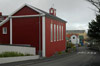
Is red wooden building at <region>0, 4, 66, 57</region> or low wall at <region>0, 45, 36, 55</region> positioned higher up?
red wooden building at <region>0, 4, 66, 57</region>

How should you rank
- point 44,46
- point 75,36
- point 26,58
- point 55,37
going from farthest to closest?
point 75,36, point 55,37, point 44,46, point 26,58

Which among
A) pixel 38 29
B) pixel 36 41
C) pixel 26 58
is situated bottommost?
pixel 26 58

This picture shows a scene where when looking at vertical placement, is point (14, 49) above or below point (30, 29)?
below

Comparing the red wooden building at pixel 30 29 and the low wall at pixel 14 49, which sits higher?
the red wooden building at pixel 30 29

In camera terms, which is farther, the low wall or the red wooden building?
the red wooden building

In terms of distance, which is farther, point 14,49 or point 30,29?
→ point 30,29

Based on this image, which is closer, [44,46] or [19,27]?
[44,46]

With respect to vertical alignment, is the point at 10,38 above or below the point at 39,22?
below

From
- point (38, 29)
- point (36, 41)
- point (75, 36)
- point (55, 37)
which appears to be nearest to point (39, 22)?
point (38, 29)

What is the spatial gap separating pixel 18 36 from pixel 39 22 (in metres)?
4.76

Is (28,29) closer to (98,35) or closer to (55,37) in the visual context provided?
(55,37)

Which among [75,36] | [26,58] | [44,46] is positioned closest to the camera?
[26,58]

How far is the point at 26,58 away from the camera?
23.5 meters

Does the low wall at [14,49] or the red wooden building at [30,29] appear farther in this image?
the red wooden building at [30,29]
